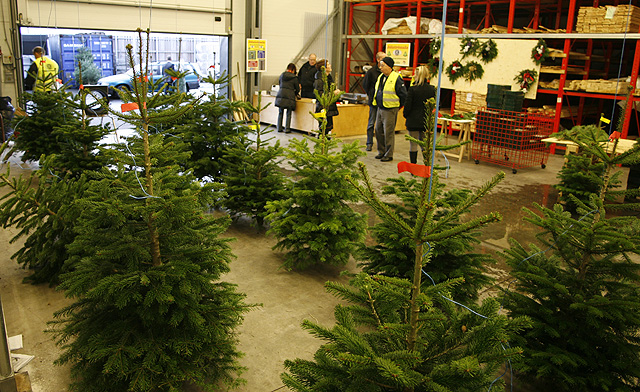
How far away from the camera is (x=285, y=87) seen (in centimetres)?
1266

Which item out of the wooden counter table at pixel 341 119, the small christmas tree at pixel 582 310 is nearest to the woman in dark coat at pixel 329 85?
the wooden counter table at pixel 341 119

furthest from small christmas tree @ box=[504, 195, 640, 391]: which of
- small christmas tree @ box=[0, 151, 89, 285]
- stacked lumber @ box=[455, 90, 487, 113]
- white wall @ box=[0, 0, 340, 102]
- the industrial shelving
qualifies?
stacked lumber @ box=[455, 90, 487, 113]

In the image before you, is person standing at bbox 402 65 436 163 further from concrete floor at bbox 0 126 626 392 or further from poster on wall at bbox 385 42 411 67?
poster on wall at bbox 385 42 411 67

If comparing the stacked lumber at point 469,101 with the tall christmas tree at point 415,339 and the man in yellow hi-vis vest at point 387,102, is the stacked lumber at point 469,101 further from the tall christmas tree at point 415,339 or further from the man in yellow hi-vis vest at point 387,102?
the tall christmas tree at point 415,339

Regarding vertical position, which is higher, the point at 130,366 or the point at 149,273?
the point at 149,273

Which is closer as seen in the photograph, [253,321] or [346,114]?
[253,321]

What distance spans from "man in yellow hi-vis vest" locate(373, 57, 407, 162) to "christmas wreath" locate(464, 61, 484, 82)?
3.74 metres

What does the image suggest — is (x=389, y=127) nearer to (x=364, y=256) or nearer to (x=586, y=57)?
(x=586, y=57)

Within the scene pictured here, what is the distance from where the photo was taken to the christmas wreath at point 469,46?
492 inches

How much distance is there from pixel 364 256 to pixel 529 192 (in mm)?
5388

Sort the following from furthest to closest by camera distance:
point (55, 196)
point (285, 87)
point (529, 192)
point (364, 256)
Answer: point (285, 87)
point (529, 192)
point (55, 196)
point (364, 256)

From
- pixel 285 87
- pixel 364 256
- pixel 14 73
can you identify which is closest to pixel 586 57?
pixel 285 87

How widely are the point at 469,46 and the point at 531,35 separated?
5.17ft

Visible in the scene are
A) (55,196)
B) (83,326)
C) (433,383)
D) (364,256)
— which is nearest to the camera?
(433,383)
